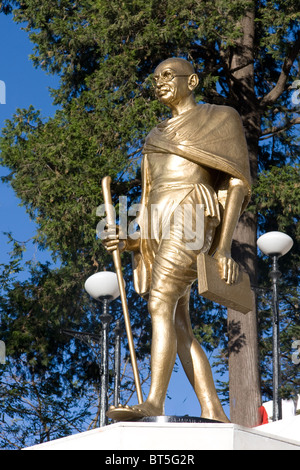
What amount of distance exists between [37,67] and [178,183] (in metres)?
11.3

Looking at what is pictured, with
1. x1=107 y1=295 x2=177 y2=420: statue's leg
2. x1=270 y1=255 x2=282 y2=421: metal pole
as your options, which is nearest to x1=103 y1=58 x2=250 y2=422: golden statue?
x1=107 y1=295 x2=177 y2=420: statue's leg

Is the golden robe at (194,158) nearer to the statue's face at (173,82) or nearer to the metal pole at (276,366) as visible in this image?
the statue's face at (173,82)

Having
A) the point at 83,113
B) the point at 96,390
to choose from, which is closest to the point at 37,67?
the point at 83,113

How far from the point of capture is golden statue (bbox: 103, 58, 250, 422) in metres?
6.26

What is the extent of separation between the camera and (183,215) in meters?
6.45

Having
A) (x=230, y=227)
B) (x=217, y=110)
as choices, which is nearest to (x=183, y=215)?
(x=230, y=227)

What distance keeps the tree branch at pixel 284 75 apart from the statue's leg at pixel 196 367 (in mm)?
10126

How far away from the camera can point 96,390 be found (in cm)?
1811

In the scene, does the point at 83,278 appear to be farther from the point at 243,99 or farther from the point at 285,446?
the point at 285,446

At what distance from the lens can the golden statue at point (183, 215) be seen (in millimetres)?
6262

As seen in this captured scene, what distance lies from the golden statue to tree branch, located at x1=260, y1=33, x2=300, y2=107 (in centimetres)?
946

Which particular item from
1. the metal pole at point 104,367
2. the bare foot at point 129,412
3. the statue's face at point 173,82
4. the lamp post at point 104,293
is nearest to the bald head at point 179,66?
the statue's face at point 173,82

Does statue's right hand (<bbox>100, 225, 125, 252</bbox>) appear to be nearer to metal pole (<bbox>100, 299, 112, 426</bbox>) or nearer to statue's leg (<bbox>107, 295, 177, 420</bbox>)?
statue's leg (<bbox>107, 295, 177, 420</bbox>)
